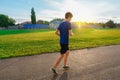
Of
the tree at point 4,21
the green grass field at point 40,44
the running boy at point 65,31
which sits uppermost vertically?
the tree at point 4,21

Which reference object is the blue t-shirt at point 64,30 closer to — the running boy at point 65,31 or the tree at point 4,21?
the running boy at point 65,31

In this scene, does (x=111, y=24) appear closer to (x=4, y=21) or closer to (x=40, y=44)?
(x=4, y=21)

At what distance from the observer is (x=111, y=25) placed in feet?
378

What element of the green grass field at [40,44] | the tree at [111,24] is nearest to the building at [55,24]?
the tree at [111,24]

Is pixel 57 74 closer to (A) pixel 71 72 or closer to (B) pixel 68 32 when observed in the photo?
(A) pixel 71 72

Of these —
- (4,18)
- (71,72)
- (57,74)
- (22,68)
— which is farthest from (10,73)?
(4,18)

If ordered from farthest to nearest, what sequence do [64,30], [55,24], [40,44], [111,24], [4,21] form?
[111,24] < [4,21] < [55,24] < [40,44] < [64,30]

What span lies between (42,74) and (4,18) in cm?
10977

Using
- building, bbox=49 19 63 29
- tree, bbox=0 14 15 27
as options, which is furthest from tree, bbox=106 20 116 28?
tree, bbox=0 14 15 27

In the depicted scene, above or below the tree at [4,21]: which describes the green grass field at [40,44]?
below

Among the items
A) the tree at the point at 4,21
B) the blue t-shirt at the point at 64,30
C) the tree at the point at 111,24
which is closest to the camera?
the blue t-shirt at the point at 64,30

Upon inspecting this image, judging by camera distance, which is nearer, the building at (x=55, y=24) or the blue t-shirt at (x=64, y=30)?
the blue t-shirt at (x=64, y=30)

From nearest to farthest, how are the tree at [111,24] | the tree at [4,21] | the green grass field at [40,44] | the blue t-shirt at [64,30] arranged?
the blue t-shirt at [64,30], the green grass field at [40,44], the tree at [4,21], the tree at [111,24]

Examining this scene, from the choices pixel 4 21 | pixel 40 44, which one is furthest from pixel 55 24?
pixel 40 44
